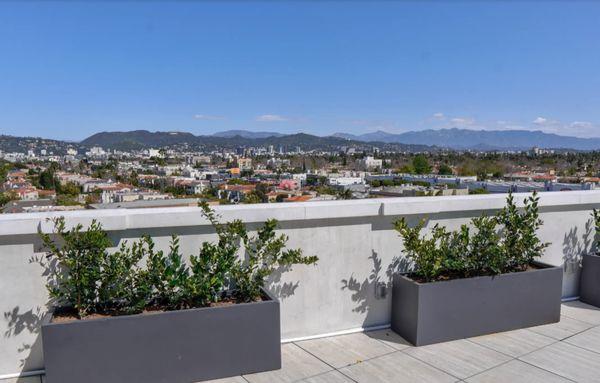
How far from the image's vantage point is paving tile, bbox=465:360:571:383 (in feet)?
8.92

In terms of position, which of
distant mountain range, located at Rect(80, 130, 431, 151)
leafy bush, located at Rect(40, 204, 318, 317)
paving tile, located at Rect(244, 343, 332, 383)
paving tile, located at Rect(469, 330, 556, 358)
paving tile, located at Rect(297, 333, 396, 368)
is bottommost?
paving tile, located at Rect(297, 333, 396, 368)

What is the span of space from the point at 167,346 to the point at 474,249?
2497 mm

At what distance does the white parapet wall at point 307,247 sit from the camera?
261cm

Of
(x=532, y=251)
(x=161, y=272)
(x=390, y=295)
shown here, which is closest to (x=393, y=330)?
(x=390, y=295)

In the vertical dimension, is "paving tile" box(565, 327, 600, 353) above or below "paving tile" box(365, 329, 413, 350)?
above

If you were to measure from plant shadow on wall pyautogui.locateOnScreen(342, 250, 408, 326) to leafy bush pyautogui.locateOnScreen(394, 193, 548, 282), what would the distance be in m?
0.23

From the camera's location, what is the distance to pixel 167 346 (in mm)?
2486

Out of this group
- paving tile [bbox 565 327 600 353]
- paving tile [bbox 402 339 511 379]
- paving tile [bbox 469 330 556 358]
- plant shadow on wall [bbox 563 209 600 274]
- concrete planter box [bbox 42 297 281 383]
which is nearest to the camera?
concrete planter box [bbox 42 297 281 383]

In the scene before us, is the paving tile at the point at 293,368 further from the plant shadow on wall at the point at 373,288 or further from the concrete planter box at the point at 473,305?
the concrete planter box at the point at 473,305

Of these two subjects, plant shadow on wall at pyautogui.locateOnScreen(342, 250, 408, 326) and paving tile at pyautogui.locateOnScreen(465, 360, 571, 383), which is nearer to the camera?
paving tile at pyautogui.locateOnScreen(465, 360, 571, 383)

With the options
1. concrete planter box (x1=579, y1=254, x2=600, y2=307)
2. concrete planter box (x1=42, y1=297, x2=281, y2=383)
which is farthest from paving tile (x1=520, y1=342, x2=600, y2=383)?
concrete planter box (x1=42, y1=297, x2=281, y2=383)

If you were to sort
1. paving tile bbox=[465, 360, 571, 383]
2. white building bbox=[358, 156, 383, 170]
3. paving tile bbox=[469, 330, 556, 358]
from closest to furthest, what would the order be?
1. paving tile bbox=[465, 360, 571, 383]
2. paving tile bbox=[469, 330, 556, 358]
3. white building bbox=[358, 156, 383, 170]

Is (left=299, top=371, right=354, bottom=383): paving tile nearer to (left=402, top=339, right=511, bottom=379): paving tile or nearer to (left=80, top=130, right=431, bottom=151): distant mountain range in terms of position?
(left=402, top=339, right=511, bottom=379): paving tile

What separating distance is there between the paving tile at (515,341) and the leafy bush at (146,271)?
1.72 m
